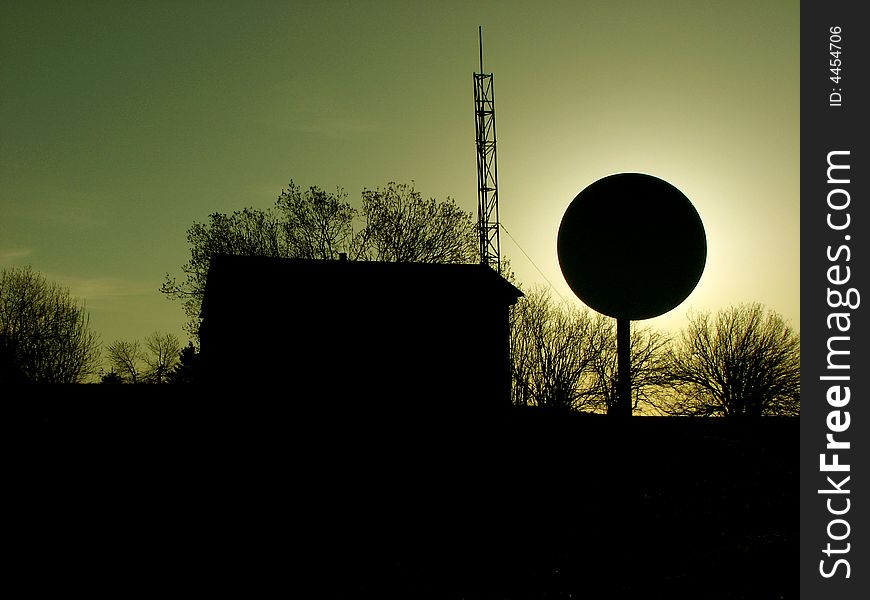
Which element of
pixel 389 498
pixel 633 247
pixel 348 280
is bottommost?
pixel 389 498

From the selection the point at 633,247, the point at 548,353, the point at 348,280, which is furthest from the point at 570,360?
the point at 633,247

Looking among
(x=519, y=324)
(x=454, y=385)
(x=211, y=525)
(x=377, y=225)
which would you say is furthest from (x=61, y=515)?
(x=519, y=324)

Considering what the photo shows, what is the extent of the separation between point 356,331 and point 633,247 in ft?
86.1

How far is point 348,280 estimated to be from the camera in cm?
3167

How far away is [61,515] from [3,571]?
4048 millimetres

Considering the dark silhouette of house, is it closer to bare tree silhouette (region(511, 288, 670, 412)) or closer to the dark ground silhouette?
the dark ground silhouette

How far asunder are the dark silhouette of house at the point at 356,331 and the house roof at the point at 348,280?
4cm

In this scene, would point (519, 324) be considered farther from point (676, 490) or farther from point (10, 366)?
point (676, 490)

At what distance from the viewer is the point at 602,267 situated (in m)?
5.13

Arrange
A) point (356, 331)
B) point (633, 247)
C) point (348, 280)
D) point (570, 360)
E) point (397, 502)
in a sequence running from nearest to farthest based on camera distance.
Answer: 1. point (633, 247)
2. point (397, 502)
3. point (356, 331)
4. point (348, 280)
5. point (570, 360)

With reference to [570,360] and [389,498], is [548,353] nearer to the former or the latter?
[570,360]
